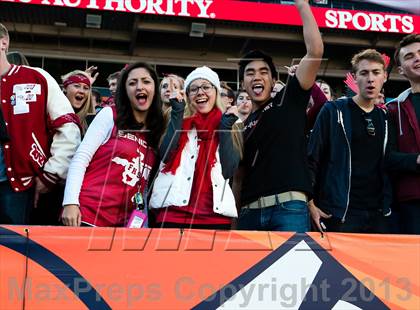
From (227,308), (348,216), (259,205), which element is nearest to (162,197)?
(259,205)

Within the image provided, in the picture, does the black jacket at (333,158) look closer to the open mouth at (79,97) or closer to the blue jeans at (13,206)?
the blue jeans at (13,206)

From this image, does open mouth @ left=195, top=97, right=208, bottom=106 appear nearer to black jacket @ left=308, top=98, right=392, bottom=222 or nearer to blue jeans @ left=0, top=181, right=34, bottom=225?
black jacket @ left=308, top=98, right=392, bottom=222

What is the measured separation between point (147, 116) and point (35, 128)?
2.07ft

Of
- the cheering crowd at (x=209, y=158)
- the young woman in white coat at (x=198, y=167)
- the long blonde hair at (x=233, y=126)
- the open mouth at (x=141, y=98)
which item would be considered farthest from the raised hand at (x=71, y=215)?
the long blonde hair at (x=233, y=126)

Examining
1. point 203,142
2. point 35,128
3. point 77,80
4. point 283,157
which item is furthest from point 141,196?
point 77,80

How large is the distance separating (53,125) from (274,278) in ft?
4.89

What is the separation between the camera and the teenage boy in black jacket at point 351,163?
10.3ft

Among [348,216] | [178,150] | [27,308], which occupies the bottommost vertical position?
[27,308]

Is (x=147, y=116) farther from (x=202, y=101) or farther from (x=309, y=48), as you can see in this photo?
(x=309, y=48)

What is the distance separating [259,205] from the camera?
9.47 ft

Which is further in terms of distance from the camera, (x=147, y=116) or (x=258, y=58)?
(x=258, y=58)

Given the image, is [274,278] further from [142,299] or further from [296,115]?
[296,115]

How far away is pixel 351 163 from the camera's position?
10.5ft

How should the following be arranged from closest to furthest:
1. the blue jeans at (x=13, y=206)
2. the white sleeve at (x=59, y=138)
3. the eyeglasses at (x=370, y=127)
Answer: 1. the blue jeans at (x=13, y=206)
2. the white sleeve at (x=59, y=138)
3. the eyeglasses at (x=370, y=127)
